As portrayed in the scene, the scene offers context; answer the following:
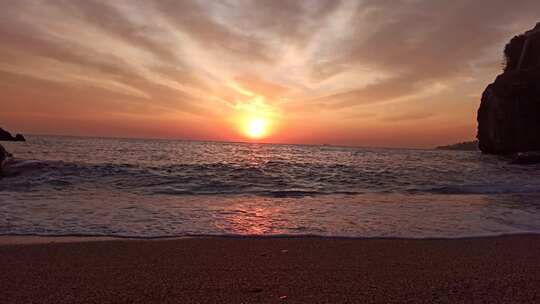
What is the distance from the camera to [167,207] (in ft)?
31.8

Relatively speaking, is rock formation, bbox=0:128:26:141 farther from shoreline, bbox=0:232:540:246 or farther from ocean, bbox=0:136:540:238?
shoreline, bbox=0:232:540:246

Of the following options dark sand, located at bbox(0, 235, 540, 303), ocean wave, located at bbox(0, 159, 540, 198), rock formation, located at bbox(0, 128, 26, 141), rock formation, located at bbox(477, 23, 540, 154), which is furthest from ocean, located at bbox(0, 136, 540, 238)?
rock formation, located at bbox(0, 128, 26, 141)

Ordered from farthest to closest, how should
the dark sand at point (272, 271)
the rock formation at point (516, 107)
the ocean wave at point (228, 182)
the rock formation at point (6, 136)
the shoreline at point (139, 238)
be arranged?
the rock formation at point (6, 136)
the rock formation at point (516, 107)
the ocean wave at point (228, 182)
the shoreline at point (139, 238)
the dark sand at point (272, 271)

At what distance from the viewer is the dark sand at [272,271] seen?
3697mm

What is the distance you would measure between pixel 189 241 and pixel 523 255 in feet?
16.3

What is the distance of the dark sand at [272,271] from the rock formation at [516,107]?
46786mm

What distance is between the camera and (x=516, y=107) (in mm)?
45531

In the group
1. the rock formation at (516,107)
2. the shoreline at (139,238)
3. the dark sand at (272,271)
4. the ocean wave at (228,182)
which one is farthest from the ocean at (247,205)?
the rock formation at (516,107)

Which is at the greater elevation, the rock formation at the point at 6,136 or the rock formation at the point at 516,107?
the rock formation at the point at 516,107

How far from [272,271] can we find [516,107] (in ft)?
167

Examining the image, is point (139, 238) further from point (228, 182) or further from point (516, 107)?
point (516, 107)

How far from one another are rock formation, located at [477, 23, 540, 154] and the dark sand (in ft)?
153

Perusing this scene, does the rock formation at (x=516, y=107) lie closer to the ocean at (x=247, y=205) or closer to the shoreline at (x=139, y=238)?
the ocean at (x=247, y=205)

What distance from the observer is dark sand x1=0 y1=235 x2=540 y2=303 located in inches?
146
